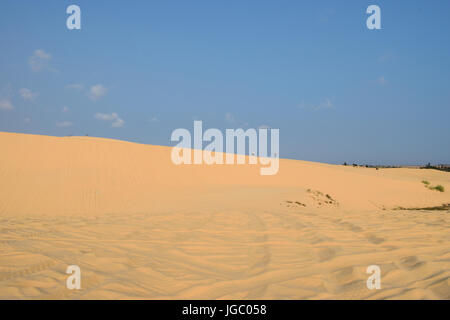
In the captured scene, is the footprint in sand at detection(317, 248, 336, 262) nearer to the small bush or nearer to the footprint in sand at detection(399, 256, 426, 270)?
the footprint in sand at detection(399, 256, 426, 270)

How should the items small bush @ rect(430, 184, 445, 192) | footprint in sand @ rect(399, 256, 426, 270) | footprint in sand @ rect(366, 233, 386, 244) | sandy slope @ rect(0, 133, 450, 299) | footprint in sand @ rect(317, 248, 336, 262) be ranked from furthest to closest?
1. small bush @ rect(430, 184, 445, 192)
2. footprint in sand @ rect(366, 233, 386, 244)
3. footprint in sand @ rect(317, 248, 336, 262)
4. footprint in sand @ rect(399, 256, 426, 270)
5. sandy slope @ rect(0, 133, 450, 299)

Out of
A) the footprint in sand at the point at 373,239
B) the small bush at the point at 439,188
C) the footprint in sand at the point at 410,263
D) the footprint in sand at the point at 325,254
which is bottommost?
the footprint in sand at the point at 410,263

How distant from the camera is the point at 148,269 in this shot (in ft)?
12.0

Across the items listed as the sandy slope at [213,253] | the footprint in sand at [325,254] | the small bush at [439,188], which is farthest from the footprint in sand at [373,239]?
the small bush at [439,188]

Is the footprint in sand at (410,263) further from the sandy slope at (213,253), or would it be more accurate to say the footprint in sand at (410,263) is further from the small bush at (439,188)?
the small bush at (439,188)

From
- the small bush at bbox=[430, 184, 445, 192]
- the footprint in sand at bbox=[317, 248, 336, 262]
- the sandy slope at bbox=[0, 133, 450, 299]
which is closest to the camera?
the sandy slope at bbox=[0, 133, 450, 299]

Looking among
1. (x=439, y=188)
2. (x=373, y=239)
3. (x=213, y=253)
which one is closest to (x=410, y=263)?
(x=373, y=239)

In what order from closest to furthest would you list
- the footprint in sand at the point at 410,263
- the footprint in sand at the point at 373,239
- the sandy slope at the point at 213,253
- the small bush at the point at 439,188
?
the sandy slope at the point at 213,253
the footprint in sand at the point at 410,263
the footprint in sand at the point at 373,239
the small bush at the point at 439,188

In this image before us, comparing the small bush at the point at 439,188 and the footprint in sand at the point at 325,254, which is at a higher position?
the small bush at the point at 439,188

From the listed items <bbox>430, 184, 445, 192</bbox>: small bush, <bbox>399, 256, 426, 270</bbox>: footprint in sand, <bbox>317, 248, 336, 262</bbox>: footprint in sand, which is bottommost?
<bbox>399, 256, 426, 270</bbox>: footprint in sand

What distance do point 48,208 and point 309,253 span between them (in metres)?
9.22

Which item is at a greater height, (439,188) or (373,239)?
(439,188)

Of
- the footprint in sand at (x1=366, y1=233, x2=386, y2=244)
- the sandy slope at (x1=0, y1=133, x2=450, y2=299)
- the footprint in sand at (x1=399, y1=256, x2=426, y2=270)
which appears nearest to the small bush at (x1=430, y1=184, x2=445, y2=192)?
the sandy slope at (x1=0, y1=133, x2=450, y2=299)

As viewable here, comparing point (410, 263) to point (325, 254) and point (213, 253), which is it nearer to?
point (325, 254)
